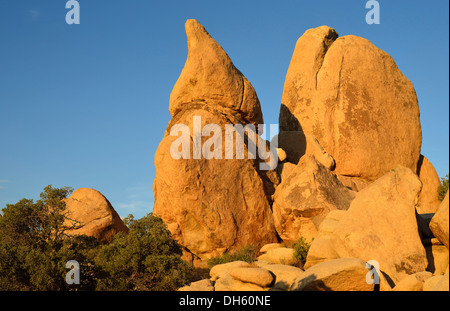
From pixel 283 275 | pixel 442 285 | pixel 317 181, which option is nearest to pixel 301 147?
pixel 317 181

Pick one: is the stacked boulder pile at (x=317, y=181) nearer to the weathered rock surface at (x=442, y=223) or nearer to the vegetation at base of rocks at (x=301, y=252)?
the weathered rock surface at (x=442, y=223)

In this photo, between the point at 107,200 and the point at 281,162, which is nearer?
the point at 107,200

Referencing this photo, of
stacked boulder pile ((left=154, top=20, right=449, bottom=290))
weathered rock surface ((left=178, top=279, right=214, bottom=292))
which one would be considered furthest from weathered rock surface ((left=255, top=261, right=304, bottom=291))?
weathered rock surface ((left=178, top=279, right=214, bottom=292))

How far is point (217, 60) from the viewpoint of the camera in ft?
71.3

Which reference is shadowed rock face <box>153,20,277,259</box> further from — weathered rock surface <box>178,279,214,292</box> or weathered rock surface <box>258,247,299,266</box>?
weathered rock surface <box>178,279,214,292</box>

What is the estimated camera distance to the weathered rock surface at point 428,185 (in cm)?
2702

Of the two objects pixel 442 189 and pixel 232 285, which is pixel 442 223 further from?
pixel 442 189

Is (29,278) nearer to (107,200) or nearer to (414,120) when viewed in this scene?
(107,200)

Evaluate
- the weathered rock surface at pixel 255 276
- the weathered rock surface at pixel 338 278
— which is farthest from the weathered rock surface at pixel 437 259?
the weathered rock surface at pixel 255 276

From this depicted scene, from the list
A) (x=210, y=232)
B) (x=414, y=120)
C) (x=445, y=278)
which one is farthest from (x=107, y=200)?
(x=414, y=120)

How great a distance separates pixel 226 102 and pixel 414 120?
41.4 feet

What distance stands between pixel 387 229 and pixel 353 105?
43.9 feet

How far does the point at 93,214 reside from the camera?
21406 mm
